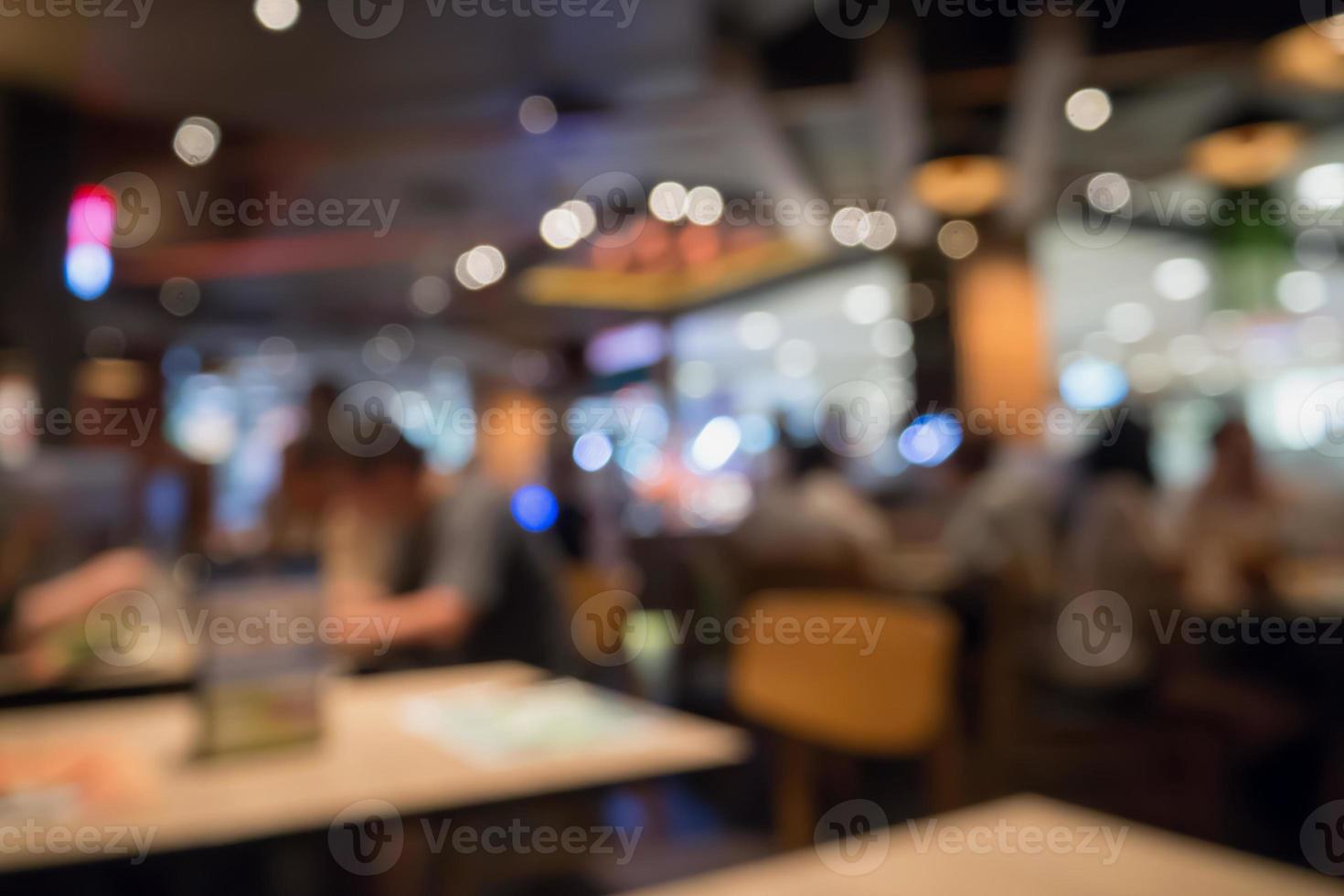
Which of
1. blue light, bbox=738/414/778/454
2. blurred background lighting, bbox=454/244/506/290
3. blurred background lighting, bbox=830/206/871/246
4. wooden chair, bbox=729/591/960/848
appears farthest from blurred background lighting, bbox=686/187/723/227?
wooden chair, bbox=729/591/960/848

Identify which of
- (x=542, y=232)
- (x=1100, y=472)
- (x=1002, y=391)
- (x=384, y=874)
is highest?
(x=542, y=232)

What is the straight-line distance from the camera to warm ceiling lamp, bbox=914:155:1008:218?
4.27 metres

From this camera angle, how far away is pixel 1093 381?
391 inches

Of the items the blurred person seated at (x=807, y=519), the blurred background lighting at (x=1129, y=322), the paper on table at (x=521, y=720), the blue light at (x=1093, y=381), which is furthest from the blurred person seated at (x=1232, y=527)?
the blurred background lighting at (x=1129, y=322)

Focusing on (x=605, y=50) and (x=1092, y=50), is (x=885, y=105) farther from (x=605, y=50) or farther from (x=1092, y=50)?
(x=605, y=50)

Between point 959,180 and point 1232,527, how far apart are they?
203cm

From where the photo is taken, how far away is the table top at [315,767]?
1.05 meters

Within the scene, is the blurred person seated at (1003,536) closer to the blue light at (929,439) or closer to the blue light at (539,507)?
the blue light at (929,439)

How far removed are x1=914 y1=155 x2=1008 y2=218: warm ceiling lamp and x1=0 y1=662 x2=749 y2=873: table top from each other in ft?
11.7

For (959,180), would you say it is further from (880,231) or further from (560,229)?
(560,229)

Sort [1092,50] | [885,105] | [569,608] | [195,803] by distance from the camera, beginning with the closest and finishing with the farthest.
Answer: [195,803], [569,608], [1092,50], [885,105]

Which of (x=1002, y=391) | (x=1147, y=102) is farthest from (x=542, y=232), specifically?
(x=1147, y=102)

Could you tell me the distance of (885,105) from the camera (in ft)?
13.8

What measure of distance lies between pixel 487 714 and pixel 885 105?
3.69 metres
